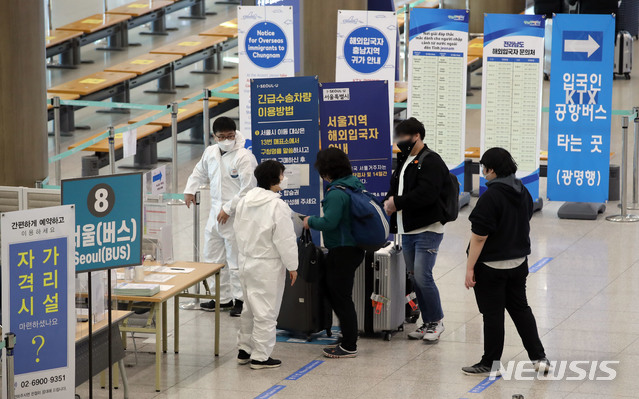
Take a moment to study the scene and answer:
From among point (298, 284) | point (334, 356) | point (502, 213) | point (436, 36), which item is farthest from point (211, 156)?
point (436, 36)

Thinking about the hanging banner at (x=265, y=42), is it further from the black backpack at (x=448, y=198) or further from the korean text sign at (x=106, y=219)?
the korean text sign at (x=106, y=219)

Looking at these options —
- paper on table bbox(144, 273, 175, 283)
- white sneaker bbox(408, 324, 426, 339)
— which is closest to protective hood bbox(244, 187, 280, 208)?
paper on table bbox(144, 273, 175, 283)

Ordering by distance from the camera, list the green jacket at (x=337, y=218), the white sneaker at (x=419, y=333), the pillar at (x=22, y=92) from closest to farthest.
Answer: 1. the green jacket at (x=337, y=218)
2. the white sneaker at (x=419, y=333)
3. the pillar at (x=22, y=92)

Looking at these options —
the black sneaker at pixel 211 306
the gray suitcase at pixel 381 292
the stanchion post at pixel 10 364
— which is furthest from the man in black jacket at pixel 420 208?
the stanchion post at pixel 10 364

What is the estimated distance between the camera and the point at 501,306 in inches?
279

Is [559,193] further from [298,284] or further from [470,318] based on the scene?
[298,284]

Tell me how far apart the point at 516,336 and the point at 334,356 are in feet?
4.36

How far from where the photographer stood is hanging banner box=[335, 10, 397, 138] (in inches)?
436

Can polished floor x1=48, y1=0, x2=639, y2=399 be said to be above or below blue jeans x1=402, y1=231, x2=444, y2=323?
below

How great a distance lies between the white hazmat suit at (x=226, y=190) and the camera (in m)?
8.47

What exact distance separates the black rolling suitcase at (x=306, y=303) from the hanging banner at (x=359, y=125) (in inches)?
32.6

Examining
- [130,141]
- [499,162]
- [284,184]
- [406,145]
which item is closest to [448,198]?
[406,145]

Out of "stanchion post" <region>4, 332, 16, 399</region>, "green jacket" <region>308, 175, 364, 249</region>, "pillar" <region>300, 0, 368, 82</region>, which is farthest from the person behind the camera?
"pillar" <region>300, 0, 368, 82</region>

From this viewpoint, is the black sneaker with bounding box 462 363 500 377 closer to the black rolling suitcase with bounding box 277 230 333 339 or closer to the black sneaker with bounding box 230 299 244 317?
the black rolling suitcase with bounding box 277 230 333 339
